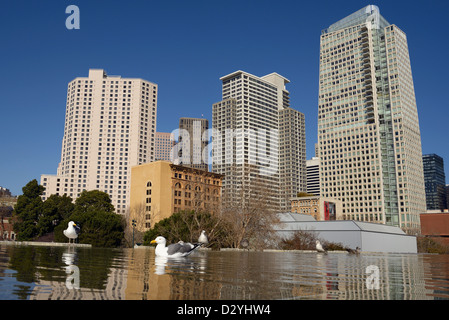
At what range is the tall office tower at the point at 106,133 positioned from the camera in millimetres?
171375

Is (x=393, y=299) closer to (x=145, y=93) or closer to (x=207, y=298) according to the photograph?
(x=207, y=298)

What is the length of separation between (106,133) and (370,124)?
124 m

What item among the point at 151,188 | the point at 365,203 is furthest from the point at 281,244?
the point at 365,203

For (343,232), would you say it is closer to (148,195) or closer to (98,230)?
(98,230)

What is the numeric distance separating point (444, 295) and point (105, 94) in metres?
189

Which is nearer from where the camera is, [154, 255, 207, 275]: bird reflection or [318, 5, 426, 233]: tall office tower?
[154, 255, 207, 275]: bird reflection

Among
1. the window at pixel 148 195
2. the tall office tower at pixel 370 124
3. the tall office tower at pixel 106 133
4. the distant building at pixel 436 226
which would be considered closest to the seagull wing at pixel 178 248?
the window at pixel 148 195

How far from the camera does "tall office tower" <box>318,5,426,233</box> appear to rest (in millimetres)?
150875

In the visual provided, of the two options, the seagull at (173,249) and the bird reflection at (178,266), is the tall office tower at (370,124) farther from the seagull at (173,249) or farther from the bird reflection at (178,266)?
the bird reflection at (178,266)

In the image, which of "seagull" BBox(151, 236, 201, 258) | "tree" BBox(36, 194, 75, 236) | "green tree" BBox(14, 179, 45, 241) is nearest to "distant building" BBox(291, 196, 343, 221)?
"tree" BBox(36, 194, 75, 236)

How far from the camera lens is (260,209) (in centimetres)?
3675

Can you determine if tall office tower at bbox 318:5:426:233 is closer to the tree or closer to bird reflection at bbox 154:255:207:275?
the tree

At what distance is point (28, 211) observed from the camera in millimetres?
56375

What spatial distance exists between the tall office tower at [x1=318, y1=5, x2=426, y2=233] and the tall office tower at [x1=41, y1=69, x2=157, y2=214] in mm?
88605
